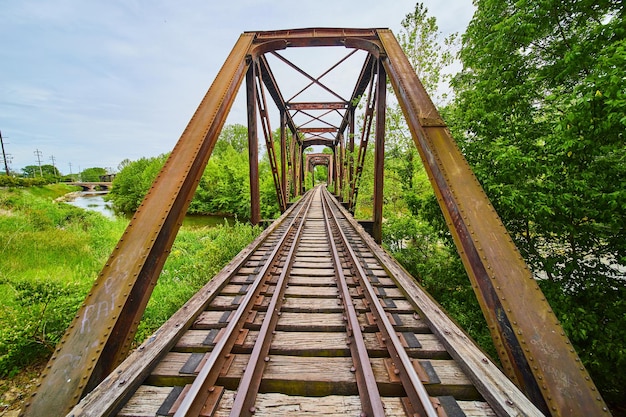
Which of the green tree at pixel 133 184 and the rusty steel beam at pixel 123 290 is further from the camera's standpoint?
the green tree at pixel 133 184

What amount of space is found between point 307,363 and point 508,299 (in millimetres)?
1671

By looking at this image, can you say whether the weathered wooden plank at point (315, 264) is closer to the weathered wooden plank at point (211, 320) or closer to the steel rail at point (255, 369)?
the steel rail at point (255, 369)

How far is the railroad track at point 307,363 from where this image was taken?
1.56m

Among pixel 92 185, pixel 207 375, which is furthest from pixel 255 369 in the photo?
pixel 92 185

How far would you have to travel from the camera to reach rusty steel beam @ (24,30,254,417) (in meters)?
1.58

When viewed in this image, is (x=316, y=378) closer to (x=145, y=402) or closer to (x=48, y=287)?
(x=145, y=402)

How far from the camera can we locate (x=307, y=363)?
1991 millimetres

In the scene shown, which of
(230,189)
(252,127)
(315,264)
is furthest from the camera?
(230,189)

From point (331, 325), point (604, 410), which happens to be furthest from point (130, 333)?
point (604, 410)

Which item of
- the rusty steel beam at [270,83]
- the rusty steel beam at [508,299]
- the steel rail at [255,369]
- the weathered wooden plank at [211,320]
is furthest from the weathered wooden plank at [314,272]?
the rusty steel beam at [270,83]

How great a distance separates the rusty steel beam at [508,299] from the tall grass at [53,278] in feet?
14.6

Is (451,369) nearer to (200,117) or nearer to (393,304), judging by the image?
(393,304)

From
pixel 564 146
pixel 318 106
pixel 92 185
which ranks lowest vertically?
pixel 92 185

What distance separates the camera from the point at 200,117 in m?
3.46
